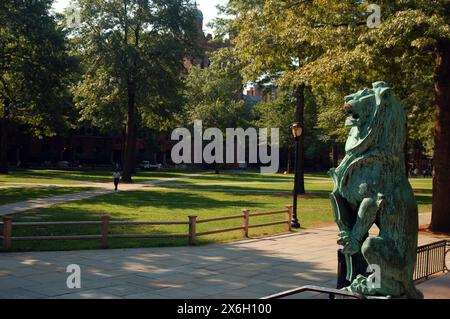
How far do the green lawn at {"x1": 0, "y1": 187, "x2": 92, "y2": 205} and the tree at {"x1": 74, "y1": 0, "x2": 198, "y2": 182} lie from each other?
909 centimetres

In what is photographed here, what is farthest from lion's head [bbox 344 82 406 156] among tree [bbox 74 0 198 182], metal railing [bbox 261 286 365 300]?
tree [bbox 74 0 198 182]

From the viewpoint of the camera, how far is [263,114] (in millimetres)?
71312

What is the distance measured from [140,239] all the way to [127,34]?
1140 inches

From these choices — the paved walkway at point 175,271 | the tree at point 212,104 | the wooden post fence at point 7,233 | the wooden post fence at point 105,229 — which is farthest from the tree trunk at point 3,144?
the paved walkway at point 175,271

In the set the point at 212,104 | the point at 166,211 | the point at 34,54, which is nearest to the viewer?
the point at 166,211

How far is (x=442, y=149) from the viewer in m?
18.4

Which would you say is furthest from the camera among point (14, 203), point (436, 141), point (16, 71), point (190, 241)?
point (16, 71)

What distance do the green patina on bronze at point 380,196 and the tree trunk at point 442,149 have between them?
42.8 ft

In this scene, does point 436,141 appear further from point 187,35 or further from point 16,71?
point 187,35

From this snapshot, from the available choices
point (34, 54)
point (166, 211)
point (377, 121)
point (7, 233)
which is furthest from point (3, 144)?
point (377, 121)

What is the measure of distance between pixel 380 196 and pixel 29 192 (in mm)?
27570

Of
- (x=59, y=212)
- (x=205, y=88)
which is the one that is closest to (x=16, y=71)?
(x=59, y=212)

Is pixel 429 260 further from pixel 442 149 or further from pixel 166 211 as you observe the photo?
pixel 166 211

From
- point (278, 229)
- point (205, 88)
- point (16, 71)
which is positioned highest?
point (205, 88)
